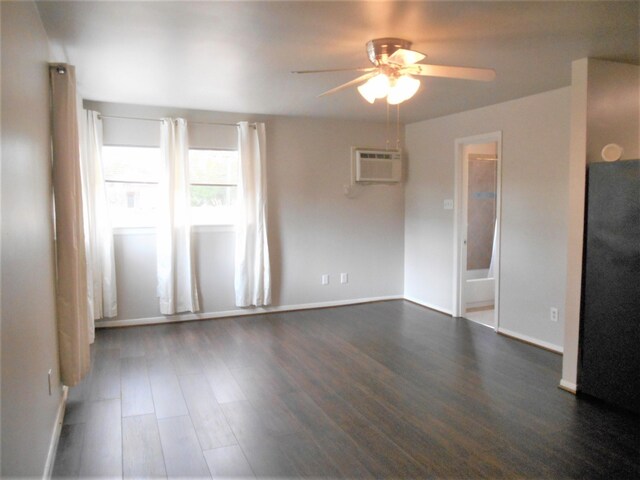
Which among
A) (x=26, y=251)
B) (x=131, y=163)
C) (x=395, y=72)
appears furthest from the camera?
(x=131, y=163)

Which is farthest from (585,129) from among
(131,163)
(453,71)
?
(131,163)

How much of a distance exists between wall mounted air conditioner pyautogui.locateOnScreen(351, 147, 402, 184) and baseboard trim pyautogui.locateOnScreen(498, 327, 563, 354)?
7.86ft

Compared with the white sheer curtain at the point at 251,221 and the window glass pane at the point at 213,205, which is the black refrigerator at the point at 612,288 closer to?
the white sheer curtain at the point at 251,221

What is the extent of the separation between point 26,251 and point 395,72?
2.23 m

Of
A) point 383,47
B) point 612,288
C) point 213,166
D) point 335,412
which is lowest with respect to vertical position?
point 335,412

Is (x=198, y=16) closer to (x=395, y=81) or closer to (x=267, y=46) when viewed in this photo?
(x=267, y=46)

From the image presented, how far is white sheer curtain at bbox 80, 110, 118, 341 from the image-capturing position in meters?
4.77

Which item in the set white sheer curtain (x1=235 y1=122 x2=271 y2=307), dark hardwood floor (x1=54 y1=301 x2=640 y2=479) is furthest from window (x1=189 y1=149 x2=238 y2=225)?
dark hardwood floor (x1=54 y1=301 x2=640 y2=479)

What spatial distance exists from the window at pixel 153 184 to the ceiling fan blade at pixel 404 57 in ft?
10.4

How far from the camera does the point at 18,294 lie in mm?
1852

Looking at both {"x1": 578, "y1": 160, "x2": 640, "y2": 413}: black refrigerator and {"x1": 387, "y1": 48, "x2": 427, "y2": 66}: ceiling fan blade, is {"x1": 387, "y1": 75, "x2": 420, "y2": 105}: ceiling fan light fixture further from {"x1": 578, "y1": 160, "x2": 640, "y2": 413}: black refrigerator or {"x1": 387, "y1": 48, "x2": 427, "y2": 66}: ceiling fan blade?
{"x1": 578, "y1": 160, "x2": 640, "y2": 413}: black refrigerator

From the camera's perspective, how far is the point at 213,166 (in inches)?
219

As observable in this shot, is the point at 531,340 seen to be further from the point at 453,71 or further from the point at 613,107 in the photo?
the point at 453,71

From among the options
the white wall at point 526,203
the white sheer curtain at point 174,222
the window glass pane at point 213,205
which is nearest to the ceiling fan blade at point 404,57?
the white wall at point 526,203
